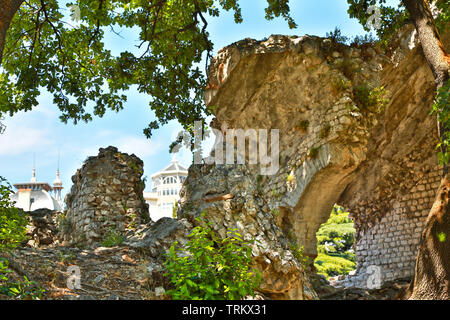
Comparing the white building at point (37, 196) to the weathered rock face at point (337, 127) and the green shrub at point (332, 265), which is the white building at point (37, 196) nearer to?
the green shrub at point (332, 265)

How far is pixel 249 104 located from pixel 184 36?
161 inches

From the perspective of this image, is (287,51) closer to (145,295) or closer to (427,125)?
(427,125)

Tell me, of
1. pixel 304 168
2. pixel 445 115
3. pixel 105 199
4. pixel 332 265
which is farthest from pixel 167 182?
pixel 445 115

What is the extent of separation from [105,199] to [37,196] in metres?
30.5

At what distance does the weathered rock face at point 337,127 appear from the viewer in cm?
1156

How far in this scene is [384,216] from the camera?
14367 millimetres

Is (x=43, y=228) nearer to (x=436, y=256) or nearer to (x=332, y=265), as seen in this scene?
(x=436, y=256)

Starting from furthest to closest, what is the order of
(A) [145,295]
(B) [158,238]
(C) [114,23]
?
(C) [114,23]
(B) [158,238]
(A) [145,295]

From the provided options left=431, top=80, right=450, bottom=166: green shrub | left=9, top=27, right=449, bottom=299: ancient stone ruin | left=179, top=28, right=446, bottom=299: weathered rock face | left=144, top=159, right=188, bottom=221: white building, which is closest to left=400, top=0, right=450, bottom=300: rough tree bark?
left=431, top=80, right=450, bottom=166: green shrub

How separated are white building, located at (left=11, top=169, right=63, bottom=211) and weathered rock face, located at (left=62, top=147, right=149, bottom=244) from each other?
67.8ft

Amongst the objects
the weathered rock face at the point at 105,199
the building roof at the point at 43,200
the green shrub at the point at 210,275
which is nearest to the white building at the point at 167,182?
the building roof at the point at 43,200

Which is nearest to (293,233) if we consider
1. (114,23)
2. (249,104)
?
(249,104)

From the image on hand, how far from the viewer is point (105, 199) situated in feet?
27.2

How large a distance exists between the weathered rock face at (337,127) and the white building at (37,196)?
763 inches
